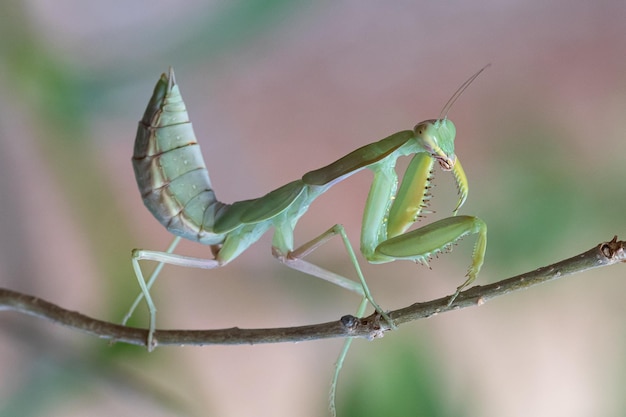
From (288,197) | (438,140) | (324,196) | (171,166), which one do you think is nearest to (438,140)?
(438,140)

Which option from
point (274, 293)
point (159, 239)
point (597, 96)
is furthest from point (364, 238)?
point (597, 96)

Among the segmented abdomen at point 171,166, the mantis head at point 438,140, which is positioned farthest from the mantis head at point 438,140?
the segmented abdomen at point 171,166

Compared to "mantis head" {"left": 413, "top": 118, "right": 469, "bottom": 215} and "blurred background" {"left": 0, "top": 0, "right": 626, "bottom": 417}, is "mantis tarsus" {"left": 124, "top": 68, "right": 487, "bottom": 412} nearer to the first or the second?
"mantis head" {"left": 413, "top": 118, "right": 469, "bottom": 215}

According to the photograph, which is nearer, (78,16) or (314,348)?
(78,16)

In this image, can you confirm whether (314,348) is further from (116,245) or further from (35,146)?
(35,146)

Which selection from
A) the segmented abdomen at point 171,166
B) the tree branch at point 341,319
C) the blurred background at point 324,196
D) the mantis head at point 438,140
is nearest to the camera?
the tree branch at point 341,319

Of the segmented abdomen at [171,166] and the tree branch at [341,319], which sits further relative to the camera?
the segmented abdomen at [171,166]

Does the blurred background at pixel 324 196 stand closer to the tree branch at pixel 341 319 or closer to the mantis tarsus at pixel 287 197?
the mantis tarsus at pixel 287 197
